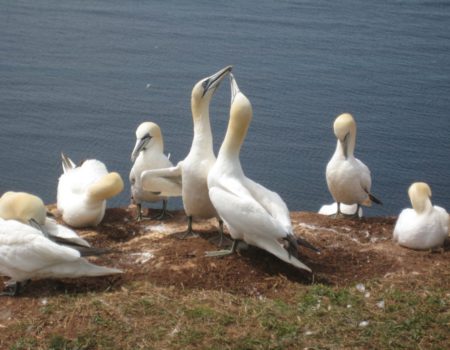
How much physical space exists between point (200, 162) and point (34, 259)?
1.85 meters

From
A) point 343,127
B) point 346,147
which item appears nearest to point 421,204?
point 346,147

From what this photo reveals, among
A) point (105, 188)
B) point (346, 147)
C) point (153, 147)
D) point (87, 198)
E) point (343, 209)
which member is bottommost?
point (343, 209)

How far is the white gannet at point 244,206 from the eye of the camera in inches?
236

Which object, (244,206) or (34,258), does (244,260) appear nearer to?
(244,206)

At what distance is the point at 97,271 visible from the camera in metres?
5.76

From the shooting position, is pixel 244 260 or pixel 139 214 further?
pixel 139 214

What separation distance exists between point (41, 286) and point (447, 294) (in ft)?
9.37

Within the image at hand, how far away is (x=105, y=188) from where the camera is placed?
→ 7.52 meters

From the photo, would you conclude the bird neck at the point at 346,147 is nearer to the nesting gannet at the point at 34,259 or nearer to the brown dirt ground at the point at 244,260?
the brown dirt ground at the point at 244,260

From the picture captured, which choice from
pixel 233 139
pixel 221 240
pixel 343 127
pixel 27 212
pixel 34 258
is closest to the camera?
pixel 34 258

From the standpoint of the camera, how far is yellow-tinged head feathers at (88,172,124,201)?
7.52 m

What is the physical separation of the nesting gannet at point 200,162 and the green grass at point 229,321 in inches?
55.4

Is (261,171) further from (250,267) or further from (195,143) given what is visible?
(250,267)

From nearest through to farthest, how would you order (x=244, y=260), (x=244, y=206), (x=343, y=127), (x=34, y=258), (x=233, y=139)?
(x=34, y=258)
(x=244, y=206)
(x=244, y=260)
(x=233, y=139)
(x=343, y=127)
